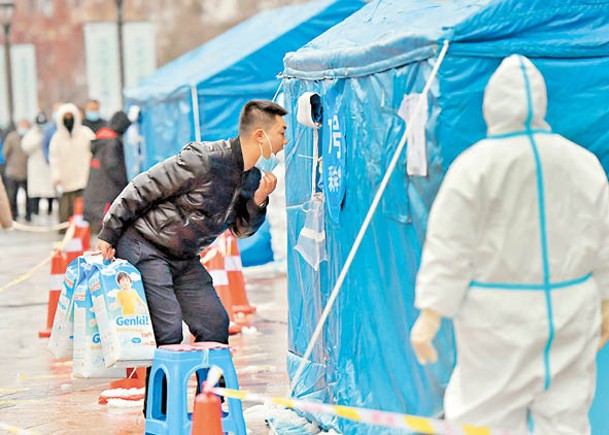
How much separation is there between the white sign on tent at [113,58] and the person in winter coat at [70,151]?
910 cm

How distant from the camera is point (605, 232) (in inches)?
188

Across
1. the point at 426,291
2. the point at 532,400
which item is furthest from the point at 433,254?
the point at 532,400

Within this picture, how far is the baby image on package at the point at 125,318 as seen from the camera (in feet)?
22.7

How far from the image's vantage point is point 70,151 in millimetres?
19406

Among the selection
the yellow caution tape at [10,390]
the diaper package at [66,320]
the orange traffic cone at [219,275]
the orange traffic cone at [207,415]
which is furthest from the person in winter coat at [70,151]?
the orange traffic cone at [207,415]

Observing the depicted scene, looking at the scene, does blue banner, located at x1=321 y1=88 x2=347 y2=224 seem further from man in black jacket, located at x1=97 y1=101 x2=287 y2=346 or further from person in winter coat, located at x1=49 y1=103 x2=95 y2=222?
person in winter coat, located at x1=49 y1=103 x2=95 y2=222

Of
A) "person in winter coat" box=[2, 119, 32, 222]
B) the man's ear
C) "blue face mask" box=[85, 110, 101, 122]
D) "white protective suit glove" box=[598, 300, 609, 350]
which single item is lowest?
"person in winter coat" box=[2, 119, 32, 222]

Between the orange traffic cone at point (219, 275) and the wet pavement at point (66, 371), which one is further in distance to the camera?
the orange traffic cone at point (219, 275)

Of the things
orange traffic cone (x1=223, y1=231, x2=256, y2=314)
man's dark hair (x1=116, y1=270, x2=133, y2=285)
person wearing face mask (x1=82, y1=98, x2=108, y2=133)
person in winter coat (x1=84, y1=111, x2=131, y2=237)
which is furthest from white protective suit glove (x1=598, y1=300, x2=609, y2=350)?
person wearing face mask (x1=82, y1=98, x2=108, y2=133)

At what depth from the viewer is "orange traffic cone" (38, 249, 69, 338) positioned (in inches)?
446

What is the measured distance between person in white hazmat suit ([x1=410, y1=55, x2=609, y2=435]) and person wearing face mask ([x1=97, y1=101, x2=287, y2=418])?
239 centimetres

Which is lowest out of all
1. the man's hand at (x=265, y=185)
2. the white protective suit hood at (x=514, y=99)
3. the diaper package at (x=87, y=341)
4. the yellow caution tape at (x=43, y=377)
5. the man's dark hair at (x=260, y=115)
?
the yellow caution tape at (x=43, y=377)

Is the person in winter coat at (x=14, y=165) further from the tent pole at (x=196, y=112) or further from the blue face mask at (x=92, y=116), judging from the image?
the tent pole at (x=196, y=112)

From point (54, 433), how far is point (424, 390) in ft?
8.90
